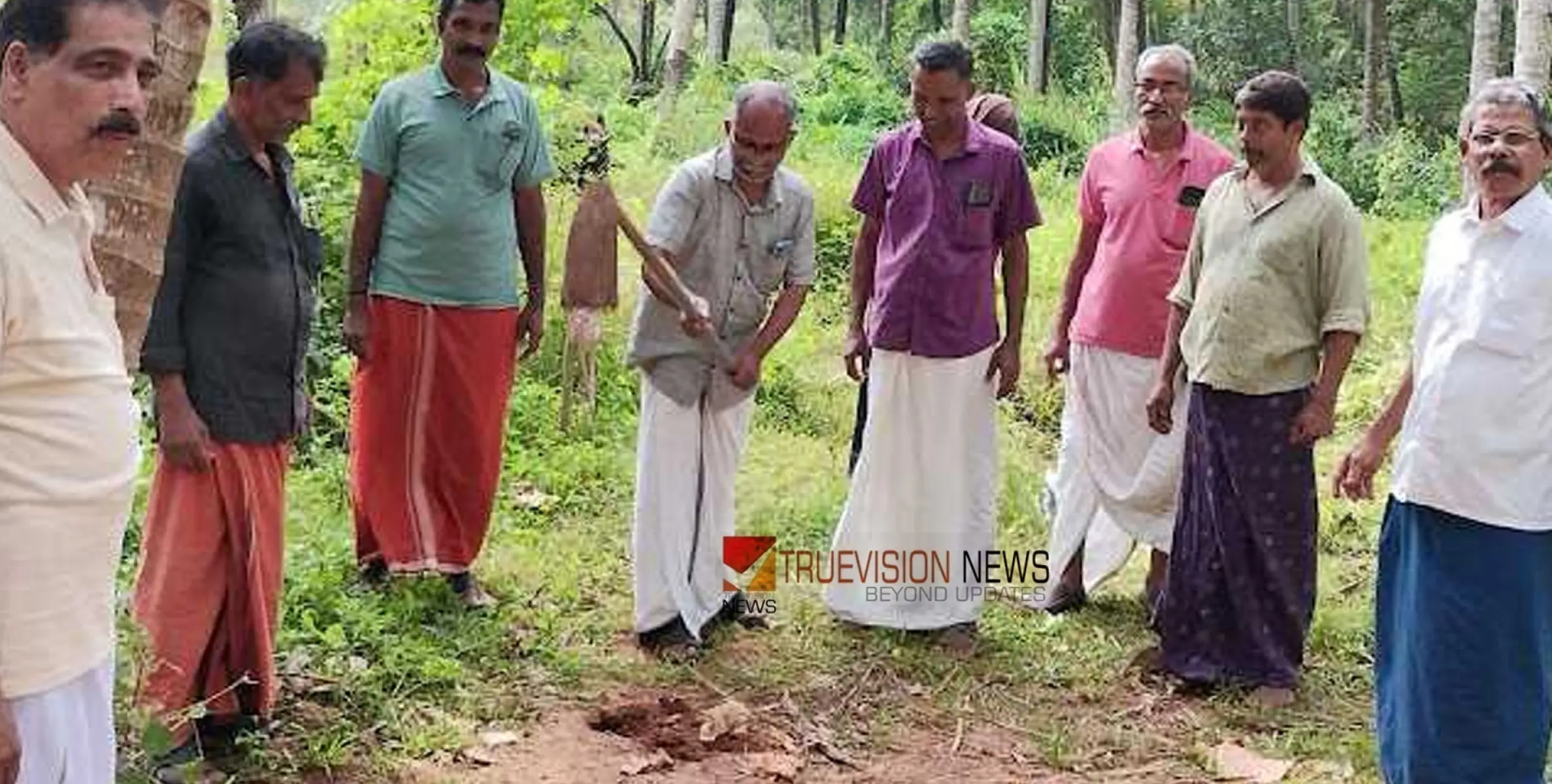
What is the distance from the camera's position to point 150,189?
2963mm

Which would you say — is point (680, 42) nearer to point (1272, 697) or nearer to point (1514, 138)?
point (1272, 697)

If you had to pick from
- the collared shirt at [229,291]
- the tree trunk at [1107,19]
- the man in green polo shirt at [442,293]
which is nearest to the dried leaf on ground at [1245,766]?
the man in green polo shirt at [442,293]

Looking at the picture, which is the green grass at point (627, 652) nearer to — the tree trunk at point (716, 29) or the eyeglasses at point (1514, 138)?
the eyeglasses at point (1514, 138)

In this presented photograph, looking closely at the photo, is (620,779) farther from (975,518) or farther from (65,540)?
(65,540)

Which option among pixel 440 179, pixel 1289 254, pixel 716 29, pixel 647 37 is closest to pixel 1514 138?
pixel 1289 254

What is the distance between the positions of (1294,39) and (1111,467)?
22269 millimetres

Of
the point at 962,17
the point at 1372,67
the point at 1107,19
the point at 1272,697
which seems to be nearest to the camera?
the point at 1272,697

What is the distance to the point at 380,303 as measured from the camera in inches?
191

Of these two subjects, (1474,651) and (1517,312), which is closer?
(1517,312)

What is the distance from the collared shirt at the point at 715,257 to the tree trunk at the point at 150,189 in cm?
195

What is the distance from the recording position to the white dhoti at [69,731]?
212 centimetres

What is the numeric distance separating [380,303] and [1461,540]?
3.09 meters

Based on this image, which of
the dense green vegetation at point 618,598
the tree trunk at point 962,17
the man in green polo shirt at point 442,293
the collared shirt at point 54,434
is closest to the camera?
the collared shirt at point 54,434

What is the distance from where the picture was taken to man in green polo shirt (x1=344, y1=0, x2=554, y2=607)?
4734 millimetres
